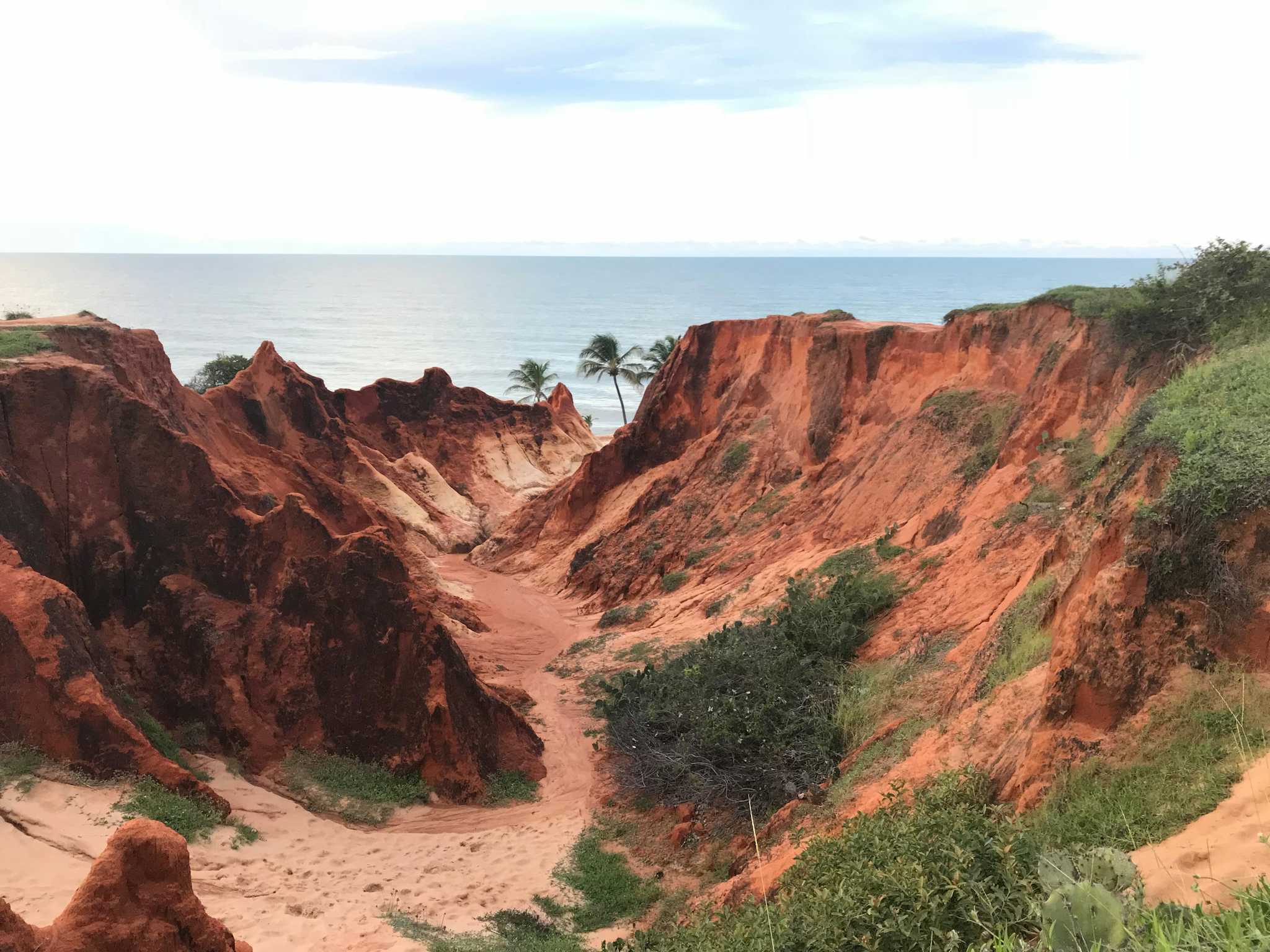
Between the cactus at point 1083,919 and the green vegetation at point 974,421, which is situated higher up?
the green vegetation at point 974,421

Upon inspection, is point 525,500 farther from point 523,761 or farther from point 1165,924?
point 1165,924

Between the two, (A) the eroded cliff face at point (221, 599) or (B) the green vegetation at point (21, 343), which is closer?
(A) the eroded cliff face at point (221, 599)

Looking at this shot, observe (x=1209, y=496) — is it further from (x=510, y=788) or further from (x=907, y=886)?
(x=510, y=788)

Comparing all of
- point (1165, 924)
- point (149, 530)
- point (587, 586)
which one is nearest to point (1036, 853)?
point (1165, 924)

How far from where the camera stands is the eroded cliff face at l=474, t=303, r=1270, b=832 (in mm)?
7715

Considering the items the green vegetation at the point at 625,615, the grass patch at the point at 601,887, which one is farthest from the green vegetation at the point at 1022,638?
the green vegetation at the point at 625,615

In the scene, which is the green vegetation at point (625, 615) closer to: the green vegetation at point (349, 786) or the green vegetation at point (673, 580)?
the green vegetation at point (673, 580)

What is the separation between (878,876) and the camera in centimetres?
638

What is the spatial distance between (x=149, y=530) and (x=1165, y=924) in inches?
541

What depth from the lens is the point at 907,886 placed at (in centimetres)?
610

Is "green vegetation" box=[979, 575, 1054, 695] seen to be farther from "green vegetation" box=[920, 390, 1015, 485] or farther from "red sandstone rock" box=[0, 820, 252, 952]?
"green vegetation" box=[920, 390, 1015, 485]

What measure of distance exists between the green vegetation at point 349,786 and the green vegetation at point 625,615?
1019 centimetres

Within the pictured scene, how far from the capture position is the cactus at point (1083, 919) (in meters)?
4.25

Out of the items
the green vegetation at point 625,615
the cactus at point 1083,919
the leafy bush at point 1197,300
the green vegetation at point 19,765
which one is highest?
the leafy bush at point 1197,300
